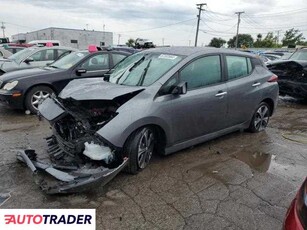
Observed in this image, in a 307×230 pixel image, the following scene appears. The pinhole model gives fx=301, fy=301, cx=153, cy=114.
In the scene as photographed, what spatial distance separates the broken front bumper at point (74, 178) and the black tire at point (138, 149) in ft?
0.64

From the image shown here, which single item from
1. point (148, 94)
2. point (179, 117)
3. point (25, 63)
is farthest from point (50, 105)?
point (25, 63)

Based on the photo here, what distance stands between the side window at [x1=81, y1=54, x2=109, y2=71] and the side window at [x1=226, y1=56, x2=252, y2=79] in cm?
383

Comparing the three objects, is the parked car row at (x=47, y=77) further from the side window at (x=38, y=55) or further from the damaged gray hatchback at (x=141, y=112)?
the damaged gray hatchback at (x=141, y=112)

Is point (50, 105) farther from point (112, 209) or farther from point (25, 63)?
point (25, 63)

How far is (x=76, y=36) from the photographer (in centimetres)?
4438

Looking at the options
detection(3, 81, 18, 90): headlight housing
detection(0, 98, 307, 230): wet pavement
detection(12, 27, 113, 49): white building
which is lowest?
detection(0, 98, 307, 230): wet pavement

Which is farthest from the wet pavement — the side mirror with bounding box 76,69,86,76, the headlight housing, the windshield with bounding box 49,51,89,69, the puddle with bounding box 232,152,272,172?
the windshield with bounding box 49,51,89,69

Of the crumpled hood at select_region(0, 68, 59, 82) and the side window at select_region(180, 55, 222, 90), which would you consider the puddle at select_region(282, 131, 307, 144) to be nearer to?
the side window at select_region(180, 55, 222, 90)

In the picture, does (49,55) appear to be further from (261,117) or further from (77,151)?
(77,151)

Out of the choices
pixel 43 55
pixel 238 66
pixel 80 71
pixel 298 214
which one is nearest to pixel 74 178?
pixel 298 214

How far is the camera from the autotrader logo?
8.67 ft

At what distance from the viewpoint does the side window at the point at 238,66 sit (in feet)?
16.7

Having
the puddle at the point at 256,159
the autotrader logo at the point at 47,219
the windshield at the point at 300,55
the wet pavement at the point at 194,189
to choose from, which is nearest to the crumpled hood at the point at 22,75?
the wet pavement at the point at 194,189

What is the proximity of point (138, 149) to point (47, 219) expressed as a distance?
142 cm
